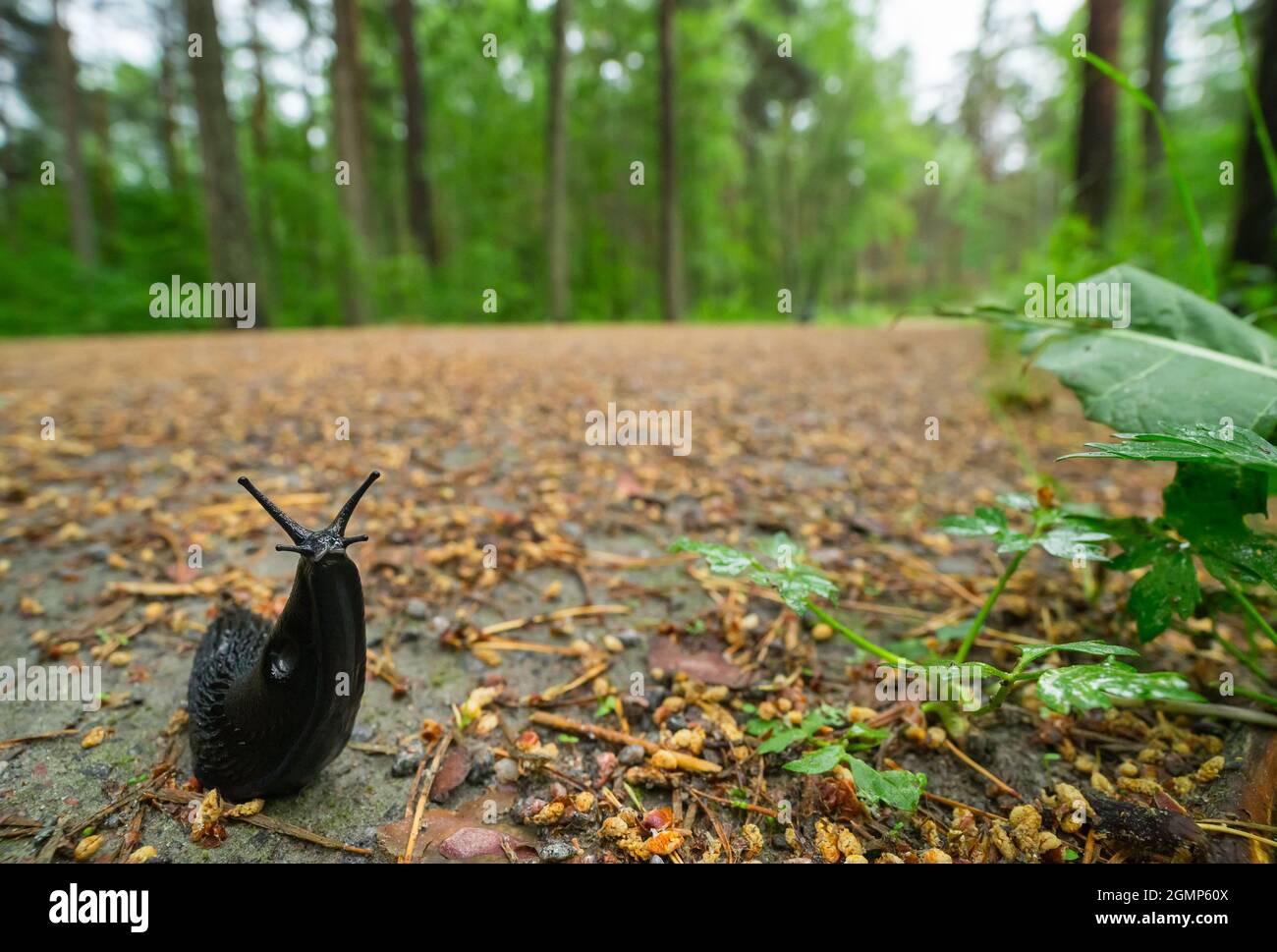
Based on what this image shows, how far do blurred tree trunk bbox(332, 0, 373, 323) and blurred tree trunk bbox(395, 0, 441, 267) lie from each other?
63.9 inches

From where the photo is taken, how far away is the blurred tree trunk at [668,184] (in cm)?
1159

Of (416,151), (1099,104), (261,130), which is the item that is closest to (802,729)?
(1099,104)

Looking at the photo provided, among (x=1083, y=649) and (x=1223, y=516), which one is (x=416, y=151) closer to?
(x=1223, y=516)

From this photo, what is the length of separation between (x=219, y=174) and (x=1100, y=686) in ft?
31.3

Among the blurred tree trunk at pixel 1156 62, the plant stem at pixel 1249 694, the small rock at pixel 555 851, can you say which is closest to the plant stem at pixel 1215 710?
the plant stem at pixel 1249 694

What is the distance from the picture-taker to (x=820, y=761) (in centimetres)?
127

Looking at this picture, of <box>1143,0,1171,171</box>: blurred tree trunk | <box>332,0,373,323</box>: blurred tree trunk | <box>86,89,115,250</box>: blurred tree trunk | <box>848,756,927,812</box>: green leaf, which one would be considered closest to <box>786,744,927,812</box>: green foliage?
<box>848,756,927,812</box>: green leaf

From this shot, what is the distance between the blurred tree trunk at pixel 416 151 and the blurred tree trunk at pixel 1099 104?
10349 mm

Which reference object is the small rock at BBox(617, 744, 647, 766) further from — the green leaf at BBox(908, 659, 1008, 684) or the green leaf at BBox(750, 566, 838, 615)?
the green leaf at BBox(908, 659, 1008, 684)
